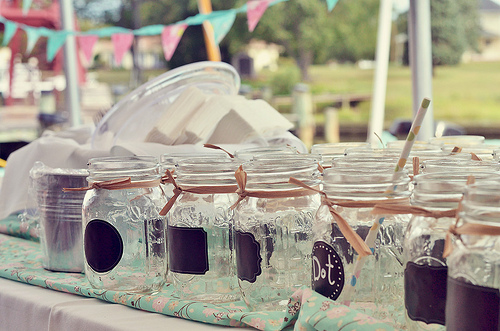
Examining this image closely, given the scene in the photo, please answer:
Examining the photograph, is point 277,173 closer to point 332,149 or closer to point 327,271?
point 327,271

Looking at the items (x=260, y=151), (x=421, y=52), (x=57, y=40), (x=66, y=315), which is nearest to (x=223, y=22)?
(x=57, y=40)

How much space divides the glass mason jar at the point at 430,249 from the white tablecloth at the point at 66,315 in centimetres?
26

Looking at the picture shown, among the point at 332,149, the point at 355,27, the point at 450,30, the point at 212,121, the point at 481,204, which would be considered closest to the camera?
the point at 481,204

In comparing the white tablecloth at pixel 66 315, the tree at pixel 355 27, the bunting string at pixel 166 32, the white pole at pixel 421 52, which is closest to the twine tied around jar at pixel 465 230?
A: the white tablecloth at pixel 66 315

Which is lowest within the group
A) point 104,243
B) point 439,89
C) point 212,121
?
point 104,243

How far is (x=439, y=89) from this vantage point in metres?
16.4

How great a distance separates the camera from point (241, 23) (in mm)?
17609

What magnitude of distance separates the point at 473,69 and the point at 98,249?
17.6m

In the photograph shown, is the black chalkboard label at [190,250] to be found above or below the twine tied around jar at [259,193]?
below

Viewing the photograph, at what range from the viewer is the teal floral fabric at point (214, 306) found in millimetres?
638

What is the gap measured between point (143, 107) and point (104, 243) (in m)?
0.43

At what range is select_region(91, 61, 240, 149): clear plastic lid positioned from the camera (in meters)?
1.20

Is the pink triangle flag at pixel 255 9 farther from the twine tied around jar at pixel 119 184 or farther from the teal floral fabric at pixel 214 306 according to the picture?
the twine tied around jar at pixel 119 184

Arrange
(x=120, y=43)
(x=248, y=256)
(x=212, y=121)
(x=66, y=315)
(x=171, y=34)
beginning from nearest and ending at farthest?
1. (x=248, y=256)
2. (x=66, y=315)
3. (x=212, y=121)
4. (x=171, y=34)
5. (x=120, y=43)
